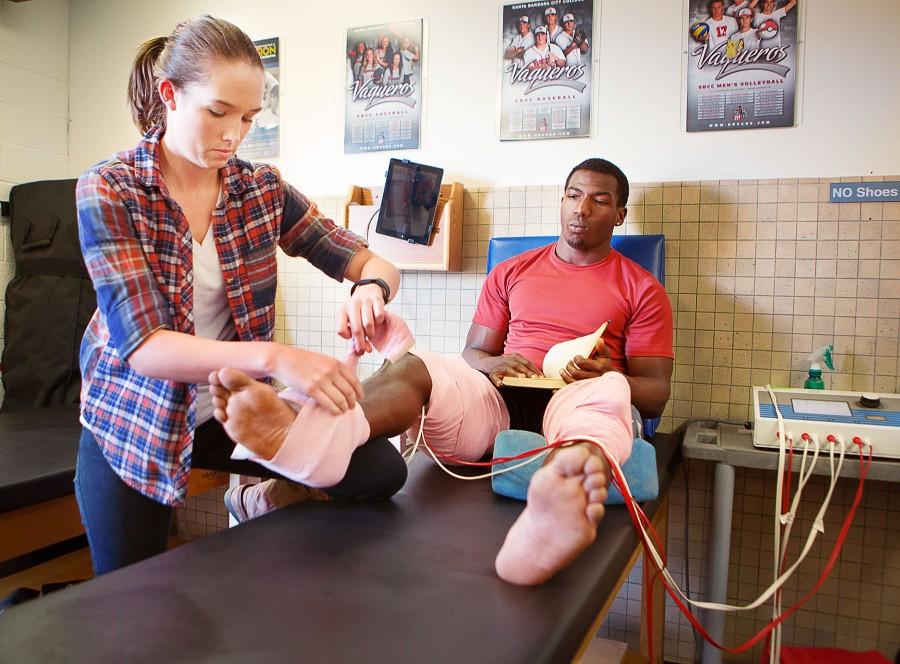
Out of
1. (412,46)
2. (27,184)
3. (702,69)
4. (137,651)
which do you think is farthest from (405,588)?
(27,184)

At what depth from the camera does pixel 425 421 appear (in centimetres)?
155

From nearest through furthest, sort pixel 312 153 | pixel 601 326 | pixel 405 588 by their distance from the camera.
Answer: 1. pixel 405 588
2. pixel 601 326
3. pixel 312 153

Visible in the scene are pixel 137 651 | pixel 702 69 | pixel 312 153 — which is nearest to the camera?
pixel 137 651

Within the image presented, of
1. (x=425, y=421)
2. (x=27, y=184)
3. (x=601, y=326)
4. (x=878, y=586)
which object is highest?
(x=27, y=184)

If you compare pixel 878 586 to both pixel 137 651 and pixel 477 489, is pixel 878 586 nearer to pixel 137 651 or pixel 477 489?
pixel 477 489

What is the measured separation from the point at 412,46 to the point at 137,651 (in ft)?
7.71

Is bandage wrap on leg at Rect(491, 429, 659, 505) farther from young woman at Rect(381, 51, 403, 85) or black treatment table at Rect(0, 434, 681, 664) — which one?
young woman at Rect(381, 51, 403, 85)

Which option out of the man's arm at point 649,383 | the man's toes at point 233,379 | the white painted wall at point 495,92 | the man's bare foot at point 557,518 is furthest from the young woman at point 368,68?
the man's bare foot at point 557,518

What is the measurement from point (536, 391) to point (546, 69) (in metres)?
1.25

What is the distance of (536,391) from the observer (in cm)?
178

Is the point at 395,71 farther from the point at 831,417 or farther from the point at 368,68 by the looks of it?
the point at 831,417

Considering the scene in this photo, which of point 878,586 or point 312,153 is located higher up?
point 312,153

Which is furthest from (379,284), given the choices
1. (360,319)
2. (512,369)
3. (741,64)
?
(741,64)

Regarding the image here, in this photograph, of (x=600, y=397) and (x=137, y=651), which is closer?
(x=137, y=651)
